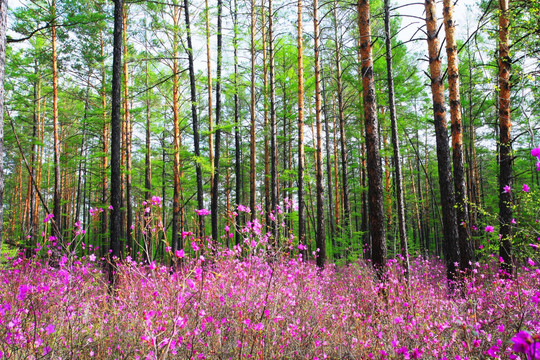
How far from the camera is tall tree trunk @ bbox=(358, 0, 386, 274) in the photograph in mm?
5586

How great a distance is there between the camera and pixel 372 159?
581 cm

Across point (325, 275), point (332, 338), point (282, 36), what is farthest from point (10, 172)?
point (332, 338)

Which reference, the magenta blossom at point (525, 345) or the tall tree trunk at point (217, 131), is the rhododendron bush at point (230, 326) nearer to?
the magenta blossom at point (525, 345)

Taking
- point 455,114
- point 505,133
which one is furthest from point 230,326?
point 505,133

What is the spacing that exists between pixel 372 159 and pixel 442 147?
201 cm

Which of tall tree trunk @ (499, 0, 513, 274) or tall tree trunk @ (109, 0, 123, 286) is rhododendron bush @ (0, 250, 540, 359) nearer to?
tall tree trunk @ (109, 0, 123, 286)

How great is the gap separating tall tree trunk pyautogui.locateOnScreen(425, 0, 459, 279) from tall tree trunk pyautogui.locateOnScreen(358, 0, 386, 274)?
179 centimetres

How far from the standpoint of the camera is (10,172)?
2784 centimetres

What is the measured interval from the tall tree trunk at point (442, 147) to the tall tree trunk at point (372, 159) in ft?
5.86

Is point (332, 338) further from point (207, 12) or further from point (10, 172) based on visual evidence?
point (10, 172)

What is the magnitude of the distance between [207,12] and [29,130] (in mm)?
17192

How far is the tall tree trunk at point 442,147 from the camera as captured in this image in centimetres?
653

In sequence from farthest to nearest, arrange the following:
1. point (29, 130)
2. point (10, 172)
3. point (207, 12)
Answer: point (10, 172) < point (29, 130) < point (207, 12)

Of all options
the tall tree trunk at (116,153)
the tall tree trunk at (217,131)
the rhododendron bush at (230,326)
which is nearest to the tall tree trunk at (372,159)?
the rhododendron bush at (230,326)
